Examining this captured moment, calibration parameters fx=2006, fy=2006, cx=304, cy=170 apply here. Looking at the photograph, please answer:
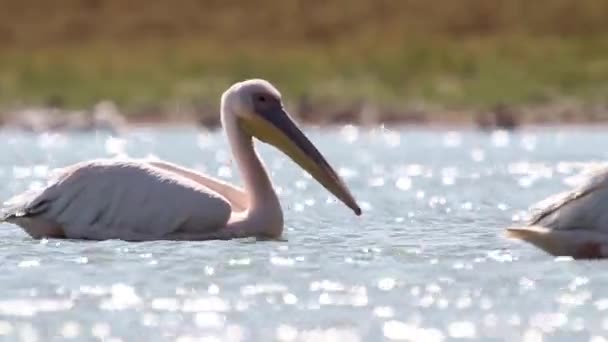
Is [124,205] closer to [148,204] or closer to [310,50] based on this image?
[148,204]

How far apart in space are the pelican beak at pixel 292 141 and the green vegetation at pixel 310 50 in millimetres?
25969

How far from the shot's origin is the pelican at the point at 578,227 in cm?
1048

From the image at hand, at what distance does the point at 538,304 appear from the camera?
9.05 m

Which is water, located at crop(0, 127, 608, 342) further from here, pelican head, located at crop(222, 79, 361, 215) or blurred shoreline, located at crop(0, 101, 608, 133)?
blurred shoreline, located at crop(0, 101, 608, 133)

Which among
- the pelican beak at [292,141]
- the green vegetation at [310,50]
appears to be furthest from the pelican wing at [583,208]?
the green vegetation at [310,50]

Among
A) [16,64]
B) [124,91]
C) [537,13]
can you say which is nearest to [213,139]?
[124,91]

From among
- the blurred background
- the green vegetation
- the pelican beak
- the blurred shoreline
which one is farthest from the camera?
the green vegetation

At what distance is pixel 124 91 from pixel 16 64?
5.59 m

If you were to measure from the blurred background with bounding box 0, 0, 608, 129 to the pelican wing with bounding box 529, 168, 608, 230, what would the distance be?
24.3 metres

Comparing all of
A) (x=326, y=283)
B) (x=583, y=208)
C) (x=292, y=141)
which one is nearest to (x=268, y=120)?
(x=292, y=141)

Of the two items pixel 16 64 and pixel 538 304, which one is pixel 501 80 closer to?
pixel 16 64

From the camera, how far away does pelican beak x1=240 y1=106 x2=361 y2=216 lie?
12068 millimetres

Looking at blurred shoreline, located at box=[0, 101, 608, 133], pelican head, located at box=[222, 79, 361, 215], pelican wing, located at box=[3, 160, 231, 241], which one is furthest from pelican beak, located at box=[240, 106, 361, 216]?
blurred shoreline, located at box=[0, 101, 608, 133]

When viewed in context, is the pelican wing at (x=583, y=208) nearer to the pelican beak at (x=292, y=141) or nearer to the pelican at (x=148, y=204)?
the pelican at (x=148, y=204)
